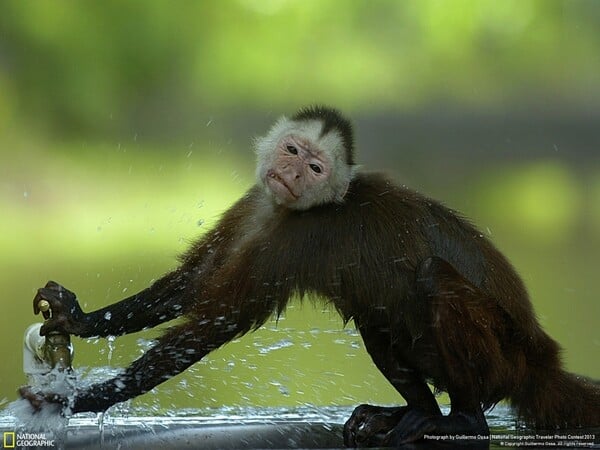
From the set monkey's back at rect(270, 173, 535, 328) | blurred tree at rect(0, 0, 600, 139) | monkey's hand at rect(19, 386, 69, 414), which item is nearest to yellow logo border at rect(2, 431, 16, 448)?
monkey's hand at rect(19, 386, 69, 414)

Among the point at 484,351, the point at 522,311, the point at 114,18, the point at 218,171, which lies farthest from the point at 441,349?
the point at 114,18

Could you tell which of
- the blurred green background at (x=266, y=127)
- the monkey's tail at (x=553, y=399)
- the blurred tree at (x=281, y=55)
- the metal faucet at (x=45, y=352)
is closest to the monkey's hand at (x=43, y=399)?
the metal faucet at (x=45, y=352)

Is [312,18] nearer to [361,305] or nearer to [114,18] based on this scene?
[114,18]

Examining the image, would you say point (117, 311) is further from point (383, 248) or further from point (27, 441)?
point (383, 248)

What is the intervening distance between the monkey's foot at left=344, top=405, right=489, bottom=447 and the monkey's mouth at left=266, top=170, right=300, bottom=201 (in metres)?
0.94

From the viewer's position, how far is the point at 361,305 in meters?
4.12

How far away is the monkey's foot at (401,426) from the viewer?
4008 millimetres

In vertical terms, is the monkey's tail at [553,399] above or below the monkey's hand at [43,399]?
above

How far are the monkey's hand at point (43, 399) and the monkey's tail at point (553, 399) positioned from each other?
180 cm

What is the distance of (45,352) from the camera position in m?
4.13

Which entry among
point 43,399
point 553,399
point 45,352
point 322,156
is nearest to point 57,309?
point 45,352

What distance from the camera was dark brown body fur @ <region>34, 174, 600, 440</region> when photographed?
3947 mm

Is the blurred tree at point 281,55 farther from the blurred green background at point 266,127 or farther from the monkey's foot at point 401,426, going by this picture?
the monkey's foot at point 401,426

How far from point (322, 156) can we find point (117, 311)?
111cm
